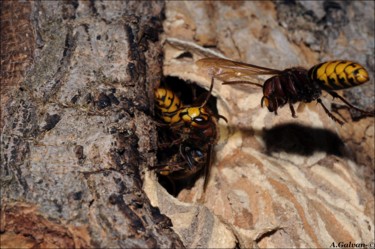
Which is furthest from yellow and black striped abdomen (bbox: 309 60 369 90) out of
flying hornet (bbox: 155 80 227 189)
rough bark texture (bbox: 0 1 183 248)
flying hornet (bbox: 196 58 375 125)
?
rough bark texture (bbox: 0 1 183 248)

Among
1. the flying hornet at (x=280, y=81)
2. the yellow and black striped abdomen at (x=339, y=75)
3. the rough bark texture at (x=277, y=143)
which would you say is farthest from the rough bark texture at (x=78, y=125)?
the yellow and black striped abdomen at (x=339, y=75)

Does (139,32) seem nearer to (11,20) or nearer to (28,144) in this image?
(11,20)

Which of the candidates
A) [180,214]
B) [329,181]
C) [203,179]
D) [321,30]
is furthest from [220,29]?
[180,214]

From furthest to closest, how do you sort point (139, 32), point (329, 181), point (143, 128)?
1. point (329, 181)
2. point (139, 32)
3. point (143, 128)

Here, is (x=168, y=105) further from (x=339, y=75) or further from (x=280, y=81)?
(x=339, y=75)

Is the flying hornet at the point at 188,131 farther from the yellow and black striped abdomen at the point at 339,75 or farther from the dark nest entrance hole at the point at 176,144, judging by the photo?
the yellow and black striped abdomen at the point at 339,75

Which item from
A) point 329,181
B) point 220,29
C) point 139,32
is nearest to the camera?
point 139,32

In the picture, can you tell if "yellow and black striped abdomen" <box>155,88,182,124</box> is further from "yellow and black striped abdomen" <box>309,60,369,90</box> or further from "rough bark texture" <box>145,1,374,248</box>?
"yellow and black striped abdomen" <box>309,60,369,90</box>

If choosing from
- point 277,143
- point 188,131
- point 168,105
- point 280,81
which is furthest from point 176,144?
point 280,81
